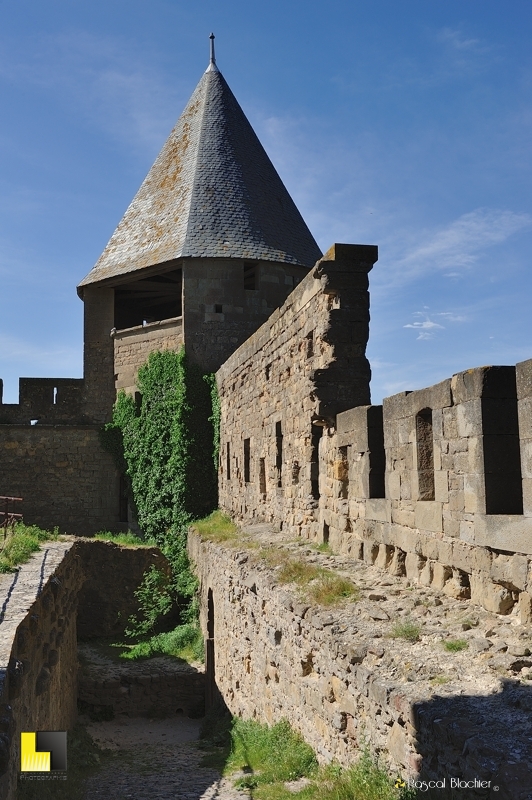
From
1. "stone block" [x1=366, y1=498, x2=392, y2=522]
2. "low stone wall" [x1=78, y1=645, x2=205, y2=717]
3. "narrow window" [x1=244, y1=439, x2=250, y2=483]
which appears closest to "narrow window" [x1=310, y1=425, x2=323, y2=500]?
"stone block" [x1=366, y1=498, x2=392, y2=522]

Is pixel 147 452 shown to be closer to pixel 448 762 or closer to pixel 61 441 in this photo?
pixel 61 441

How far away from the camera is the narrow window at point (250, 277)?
825 inches

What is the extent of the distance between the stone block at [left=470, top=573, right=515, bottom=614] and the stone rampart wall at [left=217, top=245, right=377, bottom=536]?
163 inches

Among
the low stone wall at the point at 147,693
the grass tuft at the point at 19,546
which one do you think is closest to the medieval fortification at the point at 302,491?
the grass tuft at the point at 19,546

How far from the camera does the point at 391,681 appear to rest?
5129 mm

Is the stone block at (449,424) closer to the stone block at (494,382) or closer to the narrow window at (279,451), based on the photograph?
the stone block at (494,382)

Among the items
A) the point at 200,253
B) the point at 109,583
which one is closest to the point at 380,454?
the point at 109,583

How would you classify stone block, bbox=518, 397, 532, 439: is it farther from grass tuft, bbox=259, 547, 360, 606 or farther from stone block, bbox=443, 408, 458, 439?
grass tuft, bbox=259, 547, 360, 606

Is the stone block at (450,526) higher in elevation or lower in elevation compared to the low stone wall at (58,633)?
higher

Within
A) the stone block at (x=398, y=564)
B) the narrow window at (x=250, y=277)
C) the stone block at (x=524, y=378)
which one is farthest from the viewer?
the narrow window at (x=250, y=277)

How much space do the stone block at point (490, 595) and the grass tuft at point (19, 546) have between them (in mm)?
6767

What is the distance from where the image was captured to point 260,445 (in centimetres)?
1451

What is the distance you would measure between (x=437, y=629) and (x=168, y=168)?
1905 centimetres

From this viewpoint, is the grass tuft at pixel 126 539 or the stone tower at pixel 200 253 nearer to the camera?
the grass tuft at pixel 126 539
